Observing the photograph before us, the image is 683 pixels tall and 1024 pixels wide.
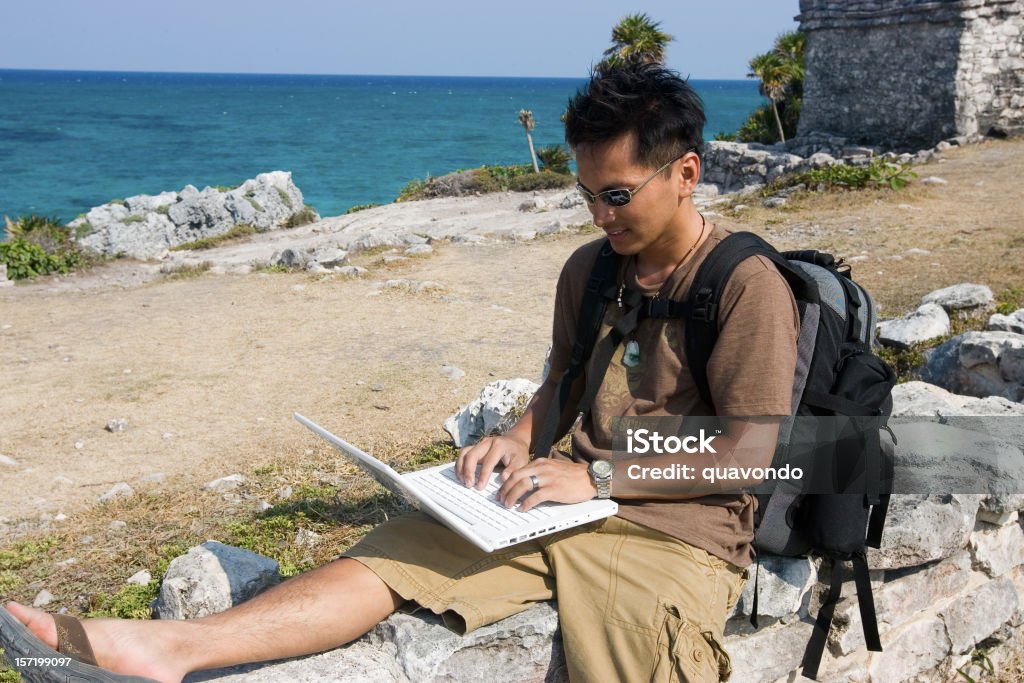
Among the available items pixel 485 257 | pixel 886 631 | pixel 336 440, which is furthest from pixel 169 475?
pixel 485 257

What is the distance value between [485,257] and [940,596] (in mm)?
9339

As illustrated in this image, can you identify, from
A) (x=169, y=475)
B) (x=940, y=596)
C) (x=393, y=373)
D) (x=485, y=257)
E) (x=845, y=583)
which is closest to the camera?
(x=845, y=583)

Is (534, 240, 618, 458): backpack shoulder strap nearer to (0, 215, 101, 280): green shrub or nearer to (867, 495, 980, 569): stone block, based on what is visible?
(867, 495, 980, 569): stone block

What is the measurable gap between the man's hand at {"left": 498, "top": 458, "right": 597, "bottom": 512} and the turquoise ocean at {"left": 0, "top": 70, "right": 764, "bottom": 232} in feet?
110

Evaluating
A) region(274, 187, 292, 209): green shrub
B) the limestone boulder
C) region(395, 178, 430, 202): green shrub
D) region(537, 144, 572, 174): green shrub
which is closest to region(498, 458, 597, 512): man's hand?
the limestone boulder

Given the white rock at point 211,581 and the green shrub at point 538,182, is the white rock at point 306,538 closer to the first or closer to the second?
the white rock at point 211,581

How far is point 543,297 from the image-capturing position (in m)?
9.87

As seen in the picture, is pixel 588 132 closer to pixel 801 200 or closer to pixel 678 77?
pixel 678 77

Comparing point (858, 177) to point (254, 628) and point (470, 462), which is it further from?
point (254, 628)

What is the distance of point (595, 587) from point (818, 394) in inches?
31.4

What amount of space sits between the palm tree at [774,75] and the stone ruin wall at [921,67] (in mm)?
2089

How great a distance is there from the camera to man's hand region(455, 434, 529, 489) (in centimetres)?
269

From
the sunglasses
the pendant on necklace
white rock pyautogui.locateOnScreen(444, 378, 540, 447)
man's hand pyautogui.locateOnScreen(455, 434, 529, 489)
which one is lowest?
white rock pyautogui.locateOnScreen(444, 378, 540, 447)

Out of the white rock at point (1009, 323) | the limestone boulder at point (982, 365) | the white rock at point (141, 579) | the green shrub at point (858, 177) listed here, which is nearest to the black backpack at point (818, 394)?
the white rock at point (141, 579)
